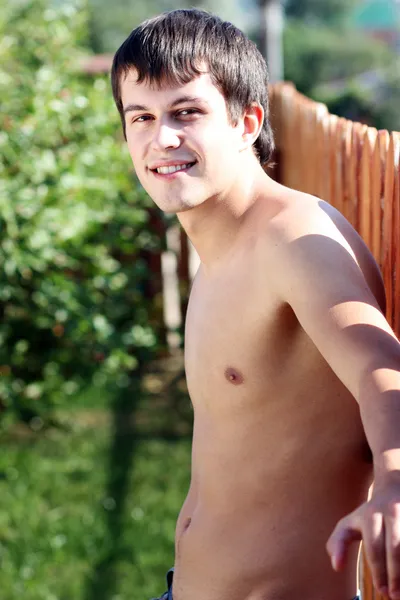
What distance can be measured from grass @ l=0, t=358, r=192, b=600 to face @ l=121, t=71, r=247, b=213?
107 inches

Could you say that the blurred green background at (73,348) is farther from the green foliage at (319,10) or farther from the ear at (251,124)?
the green foliage at (319,10)

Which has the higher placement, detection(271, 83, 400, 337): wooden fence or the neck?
detection(271, 83, 400, 337): wooden fence

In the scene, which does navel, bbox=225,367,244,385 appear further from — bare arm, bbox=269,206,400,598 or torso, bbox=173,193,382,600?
bare arm, bbox=269,206,400,598

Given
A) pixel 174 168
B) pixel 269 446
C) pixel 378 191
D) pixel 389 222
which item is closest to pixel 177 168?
pixel 174 168

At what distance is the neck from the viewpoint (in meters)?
1.83

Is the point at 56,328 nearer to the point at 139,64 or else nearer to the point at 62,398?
the point at 62,398

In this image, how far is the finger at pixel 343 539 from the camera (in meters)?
1.15

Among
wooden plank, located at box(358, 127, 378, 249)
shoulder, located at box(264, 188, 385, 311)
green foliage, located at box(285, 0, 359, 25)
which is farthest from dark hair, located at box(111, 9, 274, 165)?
green foliage, located at box(285, 0, 359, 25)

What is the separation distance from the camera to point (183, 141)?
1752mm

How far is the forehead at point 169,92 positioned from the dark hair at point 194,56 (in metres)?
0.01

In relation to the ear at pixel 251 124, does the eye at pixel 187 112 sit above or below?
below

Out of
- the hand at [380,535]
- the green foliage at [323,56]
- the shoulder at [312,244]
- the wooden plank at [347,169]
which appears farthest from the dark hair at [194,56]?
the green foliage at [323,56]

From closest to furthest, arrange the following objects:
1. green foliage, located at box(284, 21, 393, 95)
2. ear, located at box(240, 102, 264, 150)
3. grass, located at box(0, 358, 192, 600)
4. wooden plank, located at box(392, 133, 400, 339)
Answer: ear, located at box(240, 102, 264, 150)
wooden plank, located at box(392, 133, 400, 339)
grass, located at box(0, 358, 192, 600)
green foliage, located at box(284, 21, 393, 95)

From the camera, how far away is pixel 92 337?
5602mm
